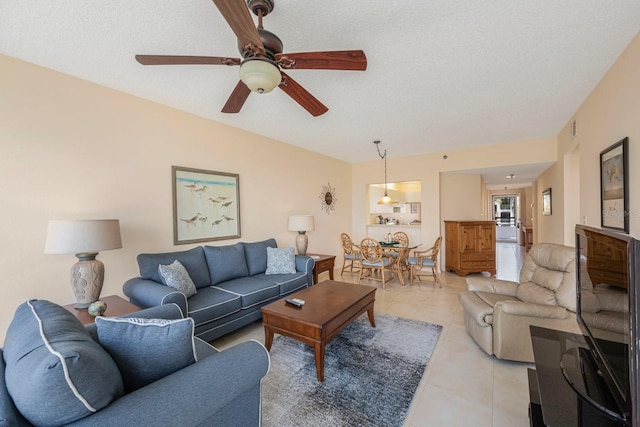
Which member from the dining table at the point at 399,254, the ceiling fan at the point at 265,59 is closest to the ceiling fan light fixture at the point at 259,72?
the ceiling fan at the point at 265,59

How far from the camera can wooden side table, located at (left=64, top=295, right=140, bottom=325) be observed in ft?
6.45

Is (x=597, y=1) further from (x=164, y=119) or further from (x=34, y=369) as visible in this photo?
(x=164, y=119)

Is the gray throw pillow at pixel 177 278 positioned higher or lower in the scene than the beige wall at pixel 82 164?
lower

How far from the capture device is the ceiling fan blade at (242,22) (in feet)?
3.79

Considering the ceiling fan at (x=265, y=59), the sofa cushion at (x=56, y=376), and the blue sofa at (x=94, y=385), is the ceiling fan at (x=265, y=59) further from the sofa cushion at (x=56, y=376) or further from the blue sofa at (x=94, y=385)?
the sofa cushion at (x=56, y=376)

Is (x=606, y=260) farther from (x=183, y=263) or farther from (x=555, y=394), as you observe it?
(x=183, y=263)

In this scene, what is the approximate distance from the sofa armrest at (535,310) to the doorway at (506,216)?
403 inches

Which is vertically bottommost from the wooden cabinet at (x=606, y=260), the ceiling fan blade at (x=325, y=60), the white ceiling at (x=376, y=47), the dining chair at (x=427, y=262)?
the dining chair at (x=427, y=262)

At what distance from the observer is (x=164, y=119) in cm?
307

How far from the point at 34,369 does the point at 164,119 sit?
9.56ft

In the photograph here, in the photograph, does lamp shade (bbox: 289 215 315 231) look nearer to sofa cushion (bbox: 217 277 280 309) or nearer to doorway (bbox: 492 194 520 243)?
sofa cushion (bbox: 217 277 280 309)

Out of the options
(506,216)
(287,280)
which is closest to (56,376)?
(287,280)

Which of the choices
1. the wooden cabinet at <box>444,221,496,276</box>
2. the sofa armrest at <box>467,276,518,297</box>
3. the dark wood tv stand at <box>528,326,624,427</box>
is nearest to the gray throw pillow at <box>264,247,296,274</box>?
the sofa armrest at <box>467,276,518,297</box>

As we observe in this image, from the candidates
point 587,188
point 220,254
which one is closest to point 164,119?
point 220,254
